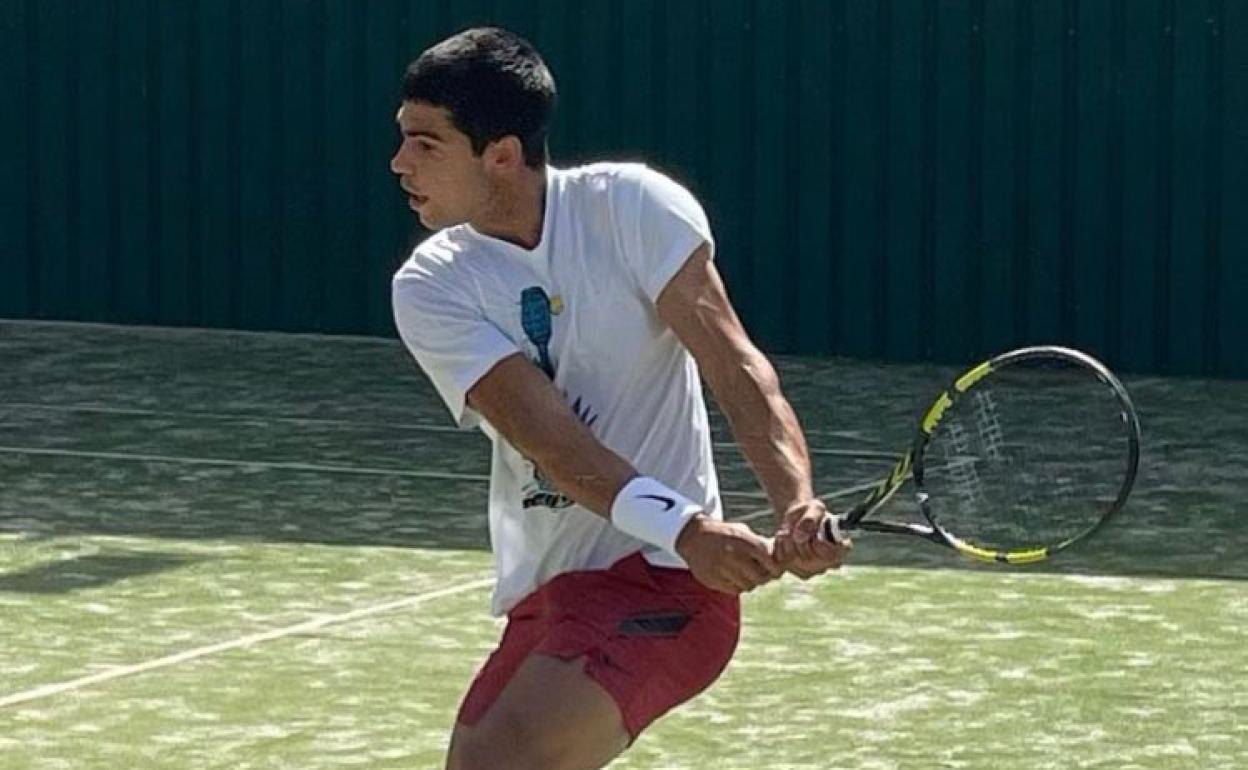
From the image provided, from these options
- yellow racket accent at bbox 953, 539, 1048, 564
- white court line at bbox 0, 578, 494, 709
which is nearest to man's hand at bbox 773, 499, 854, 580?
yellow racket accent at bbox 953, 539, 1048, 564

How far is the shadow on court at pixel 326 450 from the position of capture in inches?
397

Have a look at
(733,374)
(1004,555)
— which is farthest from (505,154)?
(1004,555)

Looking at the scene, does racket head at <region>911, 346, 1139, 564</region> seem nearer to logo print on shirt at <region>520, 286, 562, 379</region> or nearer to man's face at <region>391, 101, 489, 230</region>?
logo print on shirt at <region>520, 286, 562, 379</region>

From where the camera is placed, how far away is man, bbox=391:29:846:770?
4777mm

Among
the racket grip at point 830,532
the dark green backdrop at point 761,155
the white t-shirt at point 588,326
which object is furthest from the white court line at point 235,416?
the racket grip at point 830,532

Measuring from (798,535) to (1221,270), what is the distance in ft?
32.5

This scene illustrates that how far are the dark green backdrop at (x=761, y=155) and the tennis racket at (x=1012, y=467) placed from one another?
23.7ft

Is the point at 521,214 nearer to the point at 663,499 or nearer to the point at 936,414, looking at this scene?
the point at 663,499

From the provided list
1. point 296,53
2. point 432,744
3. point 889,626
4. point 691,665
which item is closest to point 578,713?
point 691,665

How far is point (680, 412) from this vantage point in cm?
494

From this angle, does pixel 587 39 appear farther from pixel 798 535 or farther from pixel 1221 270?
pixel 798 535

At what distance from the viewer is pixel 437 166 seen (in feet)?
16.0

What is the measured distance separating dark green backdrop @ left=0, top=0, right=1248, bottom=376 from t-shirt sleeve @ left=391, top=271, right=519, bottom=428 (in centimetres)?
961

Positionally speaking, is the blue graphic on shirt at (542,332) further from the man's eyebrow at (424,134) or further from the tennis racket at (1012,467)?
the tennis racket at (1012,467)
